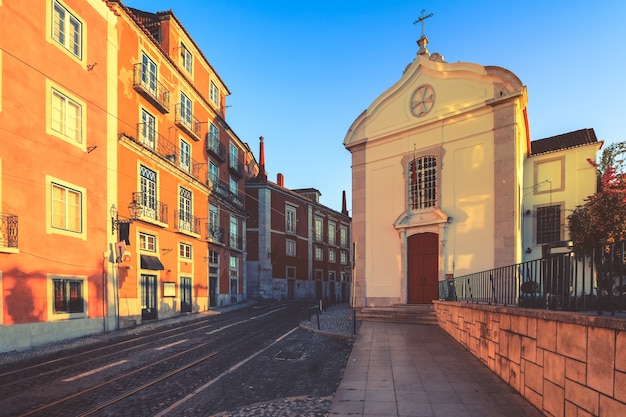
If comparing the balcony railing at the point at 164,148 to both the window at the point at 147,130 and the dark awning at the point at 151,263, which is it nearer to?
the window at the point at 147,130

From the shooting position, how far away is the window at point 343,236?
5244 cm

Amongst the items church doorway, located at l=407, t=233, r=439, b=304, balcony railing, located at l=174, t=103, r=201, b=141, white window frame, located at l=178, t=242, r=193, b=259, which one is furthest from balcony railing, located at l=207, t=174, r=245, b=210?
church doorway, located at l=407, t=233, r=439, b=304

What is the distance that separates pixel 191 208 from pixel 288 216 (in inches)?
668

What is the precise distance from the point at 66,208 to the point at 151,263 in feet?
18.8

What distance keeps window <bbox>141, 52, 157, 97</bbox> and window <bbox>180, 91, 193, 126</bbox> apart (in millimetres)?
2885

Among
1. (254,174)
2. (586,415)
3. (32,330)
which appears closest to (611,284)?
(586,415)

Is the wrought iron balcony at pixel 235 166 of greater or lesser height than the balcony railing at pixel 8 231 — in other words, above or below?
above

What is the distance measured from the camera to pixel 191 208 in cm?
2453

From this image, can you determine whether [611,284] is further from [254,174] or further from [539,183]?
[254,174]

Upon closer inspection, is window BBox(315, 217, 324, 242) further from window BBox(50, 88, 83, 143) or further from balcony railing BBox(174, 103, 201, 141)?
window BBox(50, 88, 83, 143)

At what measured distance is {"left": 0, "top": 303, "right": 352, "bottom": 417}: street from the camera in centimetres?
592

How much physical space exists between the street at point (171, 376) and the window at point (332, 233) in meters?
36.7

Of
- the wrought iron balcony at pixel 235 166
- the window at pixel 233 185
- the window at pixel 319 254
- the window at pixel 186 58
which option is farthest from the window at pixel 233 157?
the window at pixel 319 254

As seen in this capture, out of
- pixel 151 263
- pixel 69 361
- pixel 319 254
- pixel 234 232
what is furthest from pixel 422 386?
pixel 319 254
